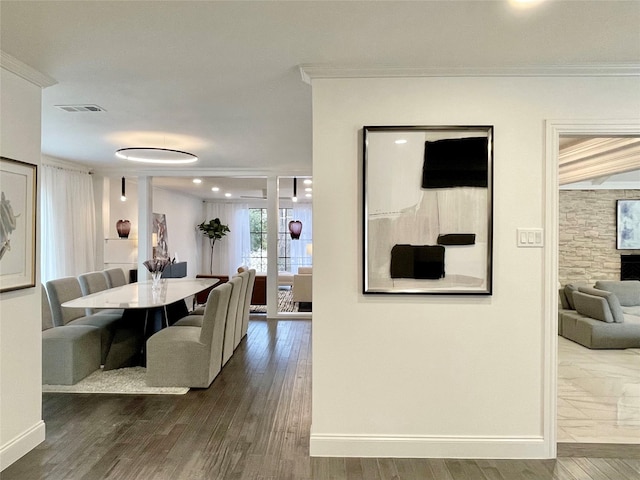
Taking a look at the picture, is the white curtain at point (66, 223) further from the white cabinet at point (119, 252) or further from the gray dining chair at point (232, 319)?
the gray dining chair at point (232, 319)

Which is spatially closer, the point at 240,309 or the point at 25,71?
the point at 25,71

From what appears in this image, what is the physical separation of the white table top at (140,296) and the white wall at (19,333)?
1.12 metres

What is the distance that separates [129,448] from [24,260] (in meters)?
1.38

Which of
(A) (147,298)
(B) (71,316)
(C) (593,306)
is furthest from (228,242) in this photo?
(C) (593,306)

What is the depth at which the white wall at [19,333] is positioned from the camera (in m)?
2.41

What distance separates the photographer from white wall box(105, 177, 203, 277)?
7.50m

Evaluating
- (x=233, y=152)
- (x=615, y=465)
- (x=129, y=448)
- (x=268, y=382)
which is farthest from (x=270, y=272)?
(x=615, y=465)

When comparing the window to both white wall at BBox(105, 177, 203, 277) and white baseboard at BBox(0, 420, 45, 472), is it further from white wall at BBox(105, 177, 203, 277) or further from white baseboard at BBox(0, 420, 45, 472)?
white baseboard at BBox(0, 420, 45, 472)

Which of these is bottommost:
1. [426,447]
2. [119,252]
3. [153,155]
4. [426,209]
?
[426,447]

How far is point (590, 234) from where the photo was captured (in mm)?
7539

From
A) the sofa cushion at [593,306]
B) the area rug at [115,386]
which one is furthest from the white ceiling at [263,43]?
the sofa cushion at [593,306]

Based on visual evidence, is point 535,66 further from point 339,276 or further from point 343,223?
point 339,276

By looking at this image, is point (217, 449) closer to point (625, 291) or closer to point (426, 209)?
point (426, 209)

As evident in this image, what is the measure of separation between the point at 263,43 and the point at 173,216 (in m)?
8.04
